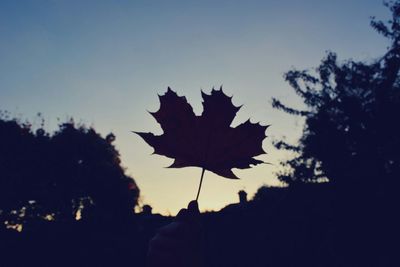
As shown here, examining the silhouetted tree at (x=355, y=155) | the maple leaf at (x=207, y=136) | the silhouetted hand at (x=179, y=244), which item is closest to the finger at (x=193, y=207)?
the silhouetted hand at (x=179, y=244)

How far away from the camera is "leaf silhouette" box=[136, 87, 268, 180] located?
A: 6.57 feet

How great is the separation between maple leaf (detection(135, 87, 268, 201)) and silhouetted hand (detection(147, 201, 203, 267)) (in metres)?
0.45

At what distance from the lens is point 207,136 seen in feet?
6.63

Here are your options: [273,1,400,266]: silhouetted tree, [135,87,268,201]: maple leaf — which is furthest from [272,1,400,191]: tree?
[135,87,268,201]: maple leaf

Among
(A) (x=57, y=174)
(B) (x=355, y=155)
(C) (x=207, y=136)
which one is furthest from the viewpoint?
(A) (x=57, y=174)

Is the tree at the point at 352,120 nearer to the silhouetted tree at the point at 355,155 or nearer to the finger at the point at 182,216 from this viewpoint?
the silhouetted tree at the point at 355,155

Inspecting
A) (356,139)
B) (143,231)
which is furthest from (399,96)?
(143,231)

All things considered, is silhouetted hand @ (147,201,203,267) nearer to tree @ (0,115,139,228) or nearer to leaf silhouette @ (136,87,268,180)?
leaf silhouette @ (136,87,268,180)

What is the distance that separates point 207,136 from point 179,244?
0.72 m

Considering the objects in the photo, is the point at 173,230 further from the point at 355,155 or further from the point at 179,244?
the point at 355,155

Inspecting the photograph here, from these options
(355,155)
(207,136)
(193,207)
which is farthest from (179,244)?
(355,155)

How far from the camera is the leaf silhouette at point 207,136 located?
6.57 feet

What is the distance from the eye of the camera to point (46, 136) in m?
34.3

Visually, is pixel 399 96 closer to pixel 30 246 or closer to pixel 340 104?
pixel 340 104
